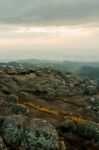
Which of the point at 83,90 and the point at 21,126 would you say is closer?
the point at 21,126

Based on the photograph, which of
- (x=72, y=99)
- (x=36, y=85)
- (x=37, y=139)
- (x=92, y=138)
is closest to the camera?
(x=37, y=139)

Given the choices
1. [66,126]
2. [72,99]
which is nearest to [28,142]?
[66,126]

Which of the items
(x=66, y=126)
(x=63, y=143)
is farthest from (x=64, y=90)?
(x=63, y=143)

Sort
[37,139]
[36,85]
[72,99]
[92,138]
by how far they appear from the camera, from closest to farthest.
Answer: [37,139] → [92,138] → [72,99] → [36,85]

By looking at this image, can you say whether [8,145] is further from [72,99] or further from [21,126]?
[72,99]

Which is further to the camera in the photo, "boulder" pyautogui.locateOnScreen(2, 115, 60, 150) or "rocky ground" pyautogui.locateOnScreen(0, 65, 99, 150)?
"rocky ground" pyautogui.locateOnScreen(0, 65, 99, 150)

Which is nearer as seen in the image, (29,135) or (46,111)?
(29,135)

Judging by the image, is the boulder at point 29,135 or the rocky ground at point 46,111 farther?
the rocky ground at point 46,111

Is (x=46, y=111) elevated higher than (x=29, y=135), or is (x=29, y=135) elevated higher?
(x=29, y=135)
